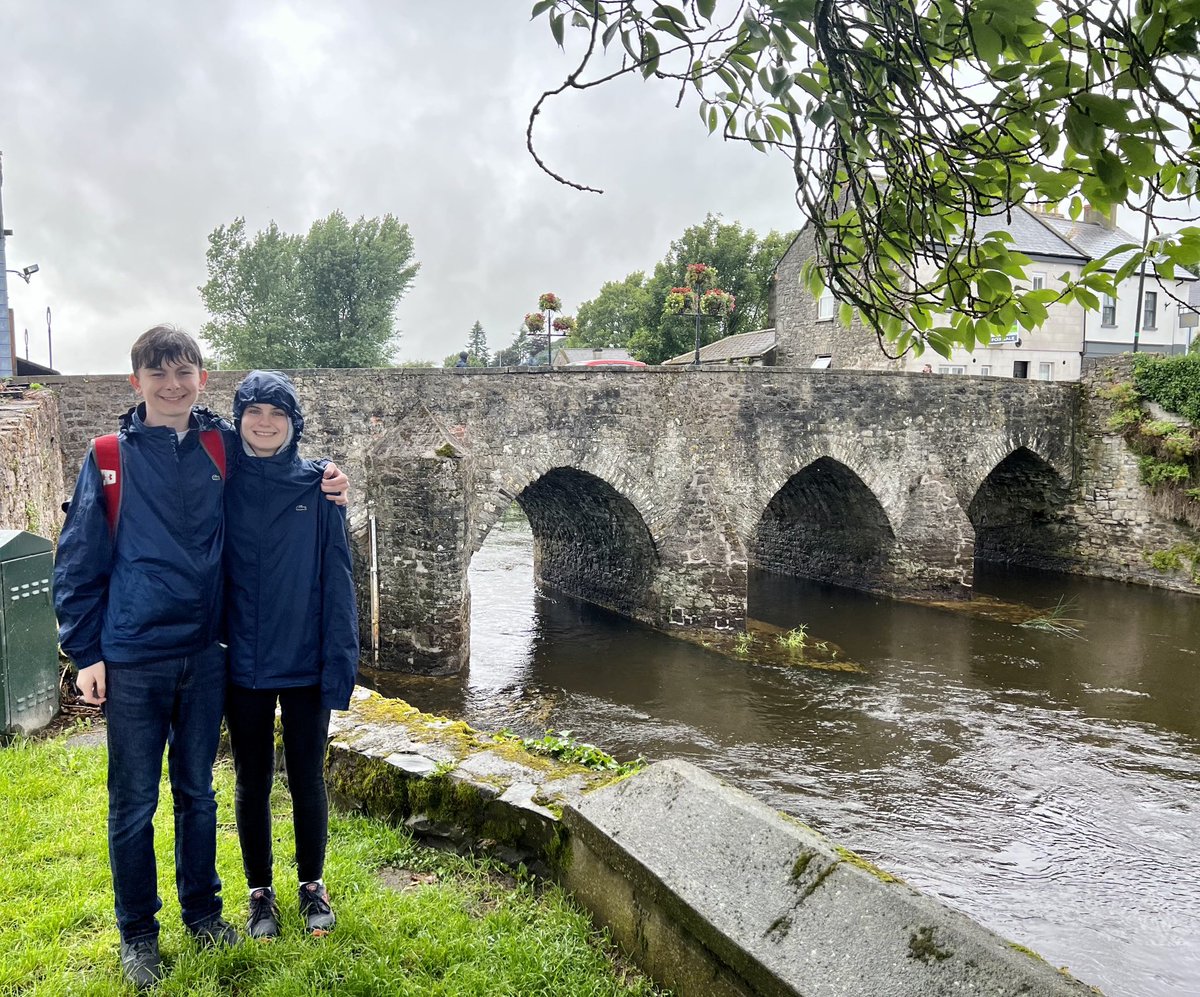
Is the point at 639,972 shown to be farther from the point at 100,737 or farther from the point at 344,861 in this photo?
the point at 100,737

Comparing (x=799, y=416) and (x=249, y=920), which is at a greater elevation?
(x=799, y=416)

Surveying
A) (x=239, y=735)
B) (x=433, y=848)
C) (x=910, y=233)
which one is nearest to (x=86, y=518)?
(x=239, y=735)

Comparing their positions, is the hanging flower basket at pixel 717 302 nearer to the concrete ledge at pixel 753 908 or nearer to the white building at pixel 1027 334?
the white building at pixel 1027 334

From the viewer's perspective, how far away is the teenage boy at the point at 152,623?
2475mm

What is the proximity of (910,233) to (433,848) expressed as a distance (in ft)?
10.1

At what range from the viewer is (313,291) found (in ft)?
122

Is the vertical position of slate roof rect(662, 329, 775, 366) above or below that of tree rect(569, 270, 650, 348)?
below

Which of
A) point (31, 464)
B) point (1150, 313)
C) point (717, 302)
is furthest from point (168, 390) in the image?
point (1150, 313)

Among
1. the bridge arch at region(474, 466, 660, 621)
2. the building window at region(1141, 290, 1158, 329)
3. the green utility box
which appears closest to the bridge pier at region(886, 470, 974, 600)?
the bridge arch at region(474, 466, 660, 621)

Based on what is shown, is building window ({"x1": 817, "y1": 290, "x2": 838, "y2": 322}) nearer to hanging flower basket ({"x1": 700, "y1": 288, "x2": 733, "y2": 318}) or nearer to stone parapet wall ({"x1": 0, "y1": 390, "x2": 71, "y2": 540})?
hanging flower basket ({"x1": 700, "y1": 288, "x2": 733, "y2": 318})

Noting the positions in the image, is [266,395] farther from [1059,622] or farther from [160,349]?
[1059,622]

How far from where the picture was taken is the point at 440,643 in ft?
36.2

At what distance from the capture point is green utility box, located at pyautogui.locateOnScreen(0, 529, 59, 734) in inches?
179

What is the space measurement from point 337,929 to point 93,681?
1.14 m
